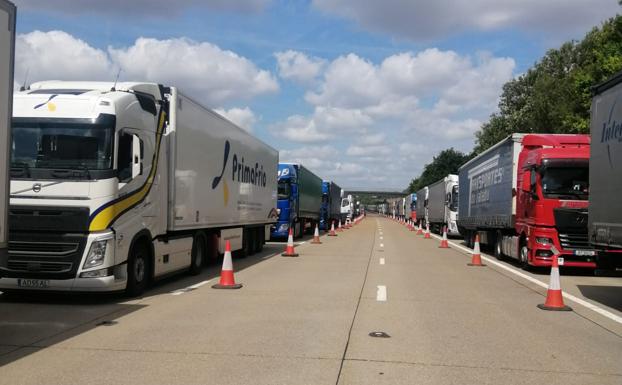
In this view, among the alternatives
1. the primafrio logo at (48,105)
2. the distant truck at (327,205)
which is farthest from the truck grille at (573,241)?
the distant truck at (327,205)

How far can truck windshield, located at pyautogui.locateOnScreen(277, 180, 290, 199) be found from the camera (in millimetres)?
28641

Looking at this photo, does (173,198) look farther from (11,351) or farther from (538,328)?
(538,328)

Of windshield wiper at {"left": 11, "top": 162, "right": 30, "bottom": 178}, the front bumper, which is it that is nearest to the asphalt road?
the front bumper

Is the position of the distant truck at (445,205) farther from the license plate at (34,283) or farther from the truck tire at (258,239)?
the license plate at (34,283)

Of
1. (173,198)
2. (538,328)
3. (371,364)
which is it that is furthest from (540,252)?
(371,364)

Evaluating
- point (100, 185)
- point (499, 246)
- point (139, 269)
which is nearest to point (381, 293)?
point (139, 269)

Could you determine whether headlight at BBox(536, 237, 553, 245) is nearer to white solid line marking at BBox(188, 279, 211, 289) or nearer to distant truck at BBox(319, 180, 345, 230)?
white solid line marking at BBox(188, 279, 211, 289)

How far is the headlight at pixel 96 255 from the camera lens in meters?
9.14

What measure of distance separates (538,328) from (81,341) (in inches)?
232

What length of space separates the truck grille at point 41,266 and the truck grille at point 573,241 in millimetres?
11775

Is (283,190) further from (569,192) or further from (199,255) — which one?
(569,192)

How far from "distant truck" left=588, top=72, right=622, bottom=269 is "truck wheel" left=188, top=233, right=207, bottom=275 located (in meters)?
8.15

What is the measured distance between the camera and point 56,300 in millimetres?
10031

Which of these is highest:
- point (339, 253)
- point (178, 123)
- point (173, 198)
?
point (178, 123)
